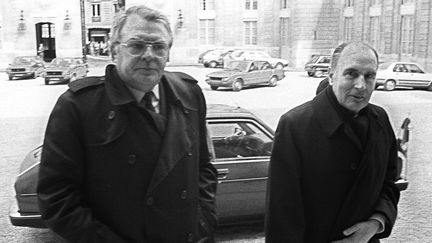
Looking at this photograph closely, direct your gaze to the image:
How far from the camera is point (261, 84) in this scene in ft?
85.9

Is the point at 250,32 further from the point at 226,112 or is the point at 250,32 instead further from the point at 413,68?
the point at 226,112

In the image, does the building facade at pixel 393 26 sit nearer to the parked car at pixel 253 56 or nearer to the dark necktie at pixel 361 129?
the parked car at pixel 253 56

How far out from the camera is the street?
6.44 m

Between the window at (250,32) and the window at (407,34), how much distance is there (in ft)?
46.5

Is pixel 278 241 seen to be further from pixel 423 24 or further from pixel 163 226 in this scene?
pixel 423 24

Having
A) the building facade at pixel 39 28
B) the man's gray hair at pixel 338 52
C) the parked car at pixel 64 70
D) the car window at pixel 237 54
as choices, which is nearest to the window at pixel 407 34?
the car window at pixel 237 54

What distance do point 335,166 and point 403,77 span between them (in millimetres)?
23983

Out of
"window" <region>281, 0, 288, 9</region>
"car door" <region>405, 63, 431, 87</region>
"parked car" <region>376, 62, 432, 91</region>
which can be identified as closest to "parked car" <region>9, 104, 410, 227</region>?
"parked car" <region>376, 62, 432, 91</region>

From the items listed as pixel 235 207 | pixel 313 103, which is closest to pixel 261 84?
pixel 235 207

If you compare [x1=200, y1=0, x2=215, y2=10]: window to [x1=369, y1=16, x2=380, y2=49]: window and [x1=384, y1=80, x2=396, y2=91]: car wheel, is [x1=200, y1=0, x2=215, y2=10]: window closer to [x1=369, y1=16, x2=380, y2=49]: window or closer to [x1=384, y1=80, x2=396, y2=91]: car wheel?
[x1=369, y1=16, x2=380, y2=49]: window

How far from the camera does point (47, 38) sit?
1644 inches

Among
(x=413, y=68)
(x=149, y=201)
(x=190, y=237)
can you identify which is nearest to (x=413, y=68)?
(x=413, y=68)

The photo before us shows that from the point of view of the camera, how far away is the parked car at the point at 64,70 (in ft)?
87.4

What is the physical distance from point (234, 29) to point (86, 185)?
42.7 metres
